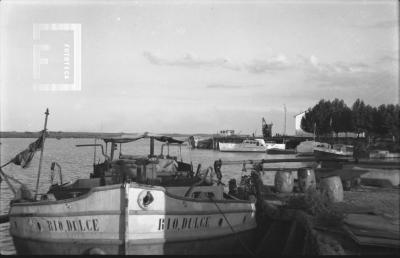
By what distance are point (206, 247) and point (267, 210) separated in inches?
122

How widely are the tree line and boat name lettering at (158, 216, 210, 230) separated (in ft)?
226

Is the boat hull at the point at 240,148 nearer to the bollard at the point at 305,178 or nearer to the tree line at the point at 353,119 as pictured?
the tree line at the point at 353,119

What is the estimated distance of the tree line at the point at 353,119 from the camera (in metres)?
81.8

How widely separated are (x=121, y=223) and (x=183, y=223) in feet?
6.10

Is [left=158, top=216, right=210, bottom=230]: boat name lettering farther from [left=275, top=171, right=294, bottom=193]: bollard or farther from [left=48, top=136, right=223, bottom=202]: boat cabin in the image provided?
[left=275, top=171, right=294, bottom=193]: bollard

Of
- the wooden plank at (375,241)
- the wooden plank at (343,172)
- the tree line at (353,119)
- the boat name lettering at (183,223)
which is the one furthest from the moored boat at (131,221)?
the tree line at (353,119)

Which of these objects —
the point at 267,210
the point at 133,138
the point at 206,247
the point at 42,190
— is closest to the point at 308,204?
the point at 267,210

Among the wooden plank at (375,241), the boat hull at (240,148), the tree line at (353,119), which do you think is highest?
the tree line at (353,119)

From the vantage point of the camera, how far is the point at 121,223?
35.8ft

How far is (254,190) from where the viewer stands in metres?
17.6

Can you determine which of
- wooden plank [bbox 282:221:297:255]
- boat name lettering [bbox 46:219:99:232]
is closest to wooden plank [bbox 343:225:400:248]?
wooden plank [bbox 282:221:297:255]

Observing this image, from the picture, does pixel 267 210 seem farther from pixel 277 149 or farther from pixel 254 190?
pixel 277 149

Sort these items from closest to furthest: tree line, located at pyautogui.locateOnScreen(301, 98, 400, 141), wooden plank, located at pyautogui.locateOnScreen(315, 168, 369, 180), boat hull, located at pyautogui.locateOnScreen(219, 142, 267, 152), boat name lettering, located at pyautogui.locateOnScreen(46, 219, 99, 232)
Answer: boat name lettering, located at pyautogui.locateOnScreen(46, 219, 99, 232) → wooden plank, located at pyautogui.locateOnScreen(315, 168, 369, 180) → tree line, located at pyautogui.locateOnScreen(301, 98, 400, 141) → boat hull, located at pyautogui.locateOnScreen(219, 142, 267, 152)

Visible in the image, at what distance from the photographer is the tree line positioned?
268 feet
